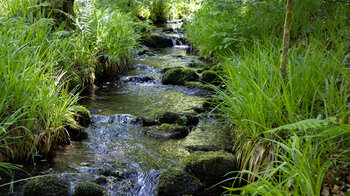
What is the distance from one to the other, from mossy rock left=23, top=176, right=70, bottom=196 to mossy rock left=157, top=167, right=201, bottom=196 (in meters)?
0.96

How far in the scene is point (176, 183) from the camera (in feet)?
9.91

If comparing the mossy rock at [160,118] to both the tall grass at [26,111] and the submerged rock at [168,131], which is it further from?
the tall grass at [26,111]

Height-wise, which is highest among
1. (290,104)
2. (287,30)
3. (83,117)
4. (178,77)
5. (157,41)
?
(287,30)

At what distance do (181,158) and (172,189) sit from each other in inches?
26.8

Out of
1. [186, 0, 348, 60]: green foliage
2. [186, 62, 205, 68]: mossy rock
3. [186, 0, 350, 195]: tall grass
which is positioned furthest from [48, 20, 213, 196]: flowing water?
[186, 62, 205, 68]: mossy rock

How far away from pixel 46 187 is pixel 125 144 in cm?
135

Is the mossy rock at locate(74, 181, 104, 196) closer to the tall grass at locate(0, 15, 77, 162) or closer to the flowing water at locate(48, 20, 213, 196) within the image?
the flowing water at locate(48, 20, 213, 196)

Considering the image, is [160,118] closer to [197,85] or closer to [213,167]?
[213,167]

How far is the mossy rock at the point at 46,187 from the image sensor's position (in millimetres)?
2770

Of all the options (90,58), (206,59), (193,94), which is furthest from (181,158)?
(206,59)

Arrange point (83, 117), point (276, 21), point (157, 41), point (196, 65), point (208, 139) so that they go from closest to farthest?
point (208, 139) < point (83, 117) < point (276, 21) < point (196, 65) < point (157, 41)

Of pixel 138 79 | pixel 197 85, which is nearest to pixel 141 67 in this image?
pixel 138 79

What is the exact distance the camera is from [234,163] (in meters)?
3.19

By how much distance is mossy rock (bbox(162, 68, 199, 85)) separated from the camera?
22.7 feet
